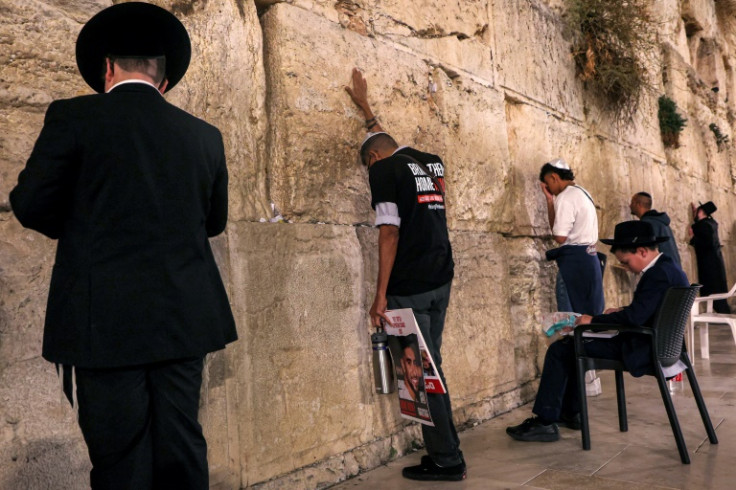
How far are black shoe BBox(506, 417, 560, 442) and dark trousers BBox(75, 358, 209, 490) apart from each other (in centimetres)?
220

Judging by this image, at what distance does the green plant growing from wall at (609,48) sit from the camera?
5746 millimetres

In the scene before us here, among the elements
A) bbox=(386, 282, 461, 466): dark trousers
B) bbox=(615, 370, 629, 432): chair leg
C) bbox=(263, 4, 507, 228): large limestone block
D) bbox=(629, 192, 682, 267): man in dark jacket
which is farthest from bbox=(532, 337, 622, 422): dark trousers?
bbox=(629, 192, 682, 267): man in dark jacket

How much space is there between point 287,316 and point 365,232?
2.27ft

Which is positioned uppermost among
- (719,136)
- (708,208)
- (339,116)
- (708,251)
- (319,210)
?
(719,136)

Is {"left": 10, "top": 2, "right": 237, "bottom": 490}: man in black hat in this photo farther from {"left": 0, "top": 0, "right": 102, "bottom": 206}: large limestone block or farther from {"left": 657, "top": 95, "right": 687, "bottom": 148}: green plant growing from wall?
{"left": 657, "top": 95, "right": 687, "bottom": 148}: green plant growing from wall

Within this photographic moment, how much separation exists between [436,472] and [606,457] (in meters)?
0.87

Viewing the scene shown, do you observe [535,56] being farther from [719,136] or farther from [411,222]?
[719,136]

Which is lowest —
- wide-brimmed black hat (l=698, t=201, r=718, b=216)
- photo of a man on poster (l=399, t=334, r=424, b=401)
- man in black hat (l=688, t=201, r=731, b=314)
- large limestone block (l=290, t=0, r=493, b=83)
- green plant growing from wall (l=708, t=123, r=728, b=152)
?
photo of a man on poster (l=399, t=334, r=424, b=401)

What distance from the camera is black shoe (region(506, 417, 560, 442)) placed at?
137 inches

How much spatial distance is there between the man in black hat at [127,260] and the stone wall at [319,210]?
53 centimetres

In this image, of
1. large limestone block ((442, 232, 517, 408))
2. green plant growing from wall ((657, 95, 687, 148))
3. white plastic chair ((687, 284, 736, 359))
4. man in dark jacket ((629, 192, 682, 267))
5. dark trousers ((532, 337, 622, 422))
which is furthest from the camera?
green plant growing from wall ((657, 95, 687, 148))

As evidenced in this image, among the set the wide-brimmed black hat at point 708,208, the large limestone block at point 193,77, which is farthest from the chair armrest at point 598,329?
the wide-brimmed black hat at point 708,208

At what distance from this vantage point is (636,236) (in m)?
3.30

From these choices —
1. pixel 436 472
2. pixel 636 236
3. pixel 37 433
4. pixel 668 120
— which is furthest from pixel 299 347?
pixel 668 120
